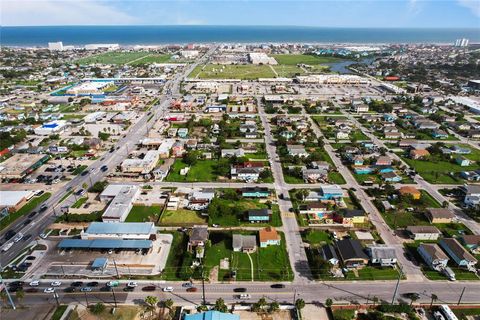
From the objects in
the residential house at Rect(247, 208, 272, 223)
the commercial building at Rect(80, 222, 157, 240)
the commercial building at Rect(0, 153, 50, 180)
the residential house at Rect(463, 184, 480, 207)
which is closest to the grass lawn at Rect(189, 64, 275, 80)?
the commercial building at Rect(0, 153, 50, 180)

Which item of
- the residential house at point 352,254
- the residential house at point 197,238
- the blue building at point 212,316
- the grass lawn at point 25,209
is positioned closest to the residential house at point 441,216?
the residential house at point 352,254

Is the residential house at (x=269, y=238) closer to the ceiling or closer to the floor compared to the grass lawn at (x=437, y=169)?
closer to the ceiling

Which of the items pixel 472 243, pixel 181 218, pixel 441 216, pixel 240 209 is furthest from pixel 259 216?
pixel 472 243

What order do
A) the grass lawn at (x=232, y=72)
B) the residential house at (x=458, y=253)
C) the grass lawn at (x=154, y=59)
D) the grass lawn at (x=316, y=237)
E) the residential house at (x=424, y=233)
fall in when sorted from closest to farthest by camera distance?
the residential house at (x=458, y=253)
the grass lawn at (x=316, y=237)
the residential house at (x=424, y=233)
the grass lawn at (x=232, y=72)
the grass lawn at (x=154, y=59)

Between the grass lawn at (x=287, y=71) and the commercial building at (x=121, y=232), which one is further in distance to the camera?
the grass lawn at (x=287, y=71)

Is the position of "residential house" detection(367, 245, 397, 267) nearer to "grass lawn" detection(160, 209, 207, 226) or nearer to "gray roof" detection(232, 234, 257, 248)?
"gray roof" detection(232, 234, 257, 248)

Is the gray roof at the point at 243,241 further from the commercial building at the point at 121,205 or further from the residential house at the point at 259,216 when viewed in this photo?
the commercial building at the point at 121,205

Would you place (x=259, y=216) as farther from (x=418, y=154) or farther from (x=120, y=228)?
(x=418, y=154)
